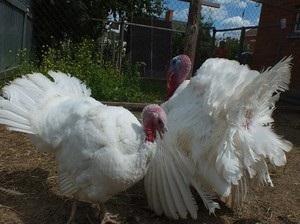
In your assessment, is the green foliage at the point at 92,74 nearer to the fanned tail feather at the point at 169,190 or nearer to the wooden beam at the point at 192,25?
the wooden beam at the point at 192,25

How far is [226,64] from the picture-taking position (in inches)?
143

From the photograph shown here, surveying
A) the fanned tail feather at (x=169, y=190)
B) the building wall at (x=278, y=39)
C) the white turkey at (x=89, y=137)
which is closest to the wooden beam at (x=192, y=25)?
the fanned tail feather at (x=169, y=190)

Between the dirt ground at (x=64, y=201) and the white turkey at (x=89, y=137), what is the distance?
0.30m

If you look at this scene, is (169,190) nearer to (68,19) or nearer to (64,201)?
(64,201)

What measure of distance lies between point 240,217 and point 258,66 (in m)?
9.63

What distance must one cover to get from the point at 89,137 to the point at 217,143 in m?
1.06

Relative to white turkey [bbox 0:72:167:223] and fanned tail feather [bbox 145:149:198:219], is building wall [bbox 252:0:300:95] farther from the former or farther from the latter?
white turkey [bbox 0:72:167:223]

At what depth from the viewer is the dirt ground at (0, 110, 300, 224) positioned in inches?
136

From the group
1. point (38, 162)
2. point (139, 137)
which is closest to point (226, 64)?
point (139, 137)

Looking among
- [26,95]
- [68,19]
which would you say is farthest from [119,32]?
[26,95]

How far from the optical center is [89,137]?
297cm

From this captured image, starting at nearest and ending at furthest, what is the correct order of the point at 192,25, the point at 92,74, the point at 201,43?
the point at 192,25, the point at 92,74, the point at 201,43

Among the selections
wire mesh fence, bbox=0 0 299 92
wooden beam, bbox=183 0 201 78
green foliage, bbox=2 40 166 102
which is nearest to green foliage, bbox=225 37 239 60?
wire mesh fence, bbox=0 0 299 92

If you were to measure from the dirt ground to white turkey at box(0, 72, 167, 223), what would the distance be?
0.30m
